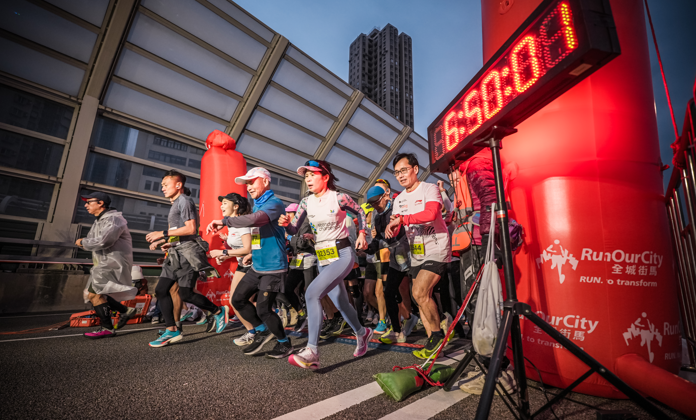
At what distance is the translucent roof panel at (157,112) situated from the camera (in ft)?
26.6

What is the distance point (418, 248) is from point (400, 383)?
1.68 meters

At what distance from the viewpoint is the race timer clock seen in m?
1.43

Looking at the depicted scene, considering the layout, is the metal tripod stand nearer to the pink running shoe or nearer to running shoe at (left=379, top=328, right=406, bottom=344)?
the pink running shoe

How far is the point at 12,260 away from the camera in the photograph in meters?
6.21

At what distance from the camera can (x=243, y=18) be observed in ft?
29.7

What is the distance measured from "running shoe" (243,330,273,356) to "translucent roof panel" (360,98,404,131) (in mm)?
10581

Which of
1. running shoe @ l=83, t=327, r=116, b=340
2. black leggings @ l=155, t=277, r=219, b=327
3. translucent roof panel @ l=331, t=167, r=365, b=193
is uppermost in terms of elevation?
translucent roof panel @ l=331, t=167, r=365, b=193

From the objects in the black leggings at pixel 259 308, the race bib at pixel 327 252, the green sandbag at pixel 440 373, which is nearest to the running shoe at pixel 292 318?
the black leggings at pixel 259 308

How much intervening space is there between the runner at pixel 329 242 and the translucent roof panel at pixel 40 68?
778 cm

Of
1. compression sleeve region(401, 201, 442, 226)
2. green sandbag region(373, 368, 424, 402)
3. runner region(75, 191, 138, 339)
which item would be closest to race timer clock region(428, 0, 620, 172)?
compression sleeve region(401, 201, 442, 226)

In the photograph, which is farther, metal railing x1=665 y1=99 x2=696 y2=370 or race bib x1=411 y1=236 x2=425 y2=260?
race bib x1=411 y1=236 x2=425 y2=260

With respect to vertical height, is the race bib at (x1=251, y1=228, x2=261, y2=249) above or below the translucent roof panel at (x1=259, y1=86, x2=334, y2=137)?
below

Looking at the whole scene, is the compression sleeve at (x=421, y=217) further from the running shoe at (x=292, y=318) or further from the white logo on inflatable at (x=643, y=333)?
the running shoe at (x=292, y=318)

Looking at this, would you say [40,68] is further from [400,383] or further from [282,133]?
[400,383]
